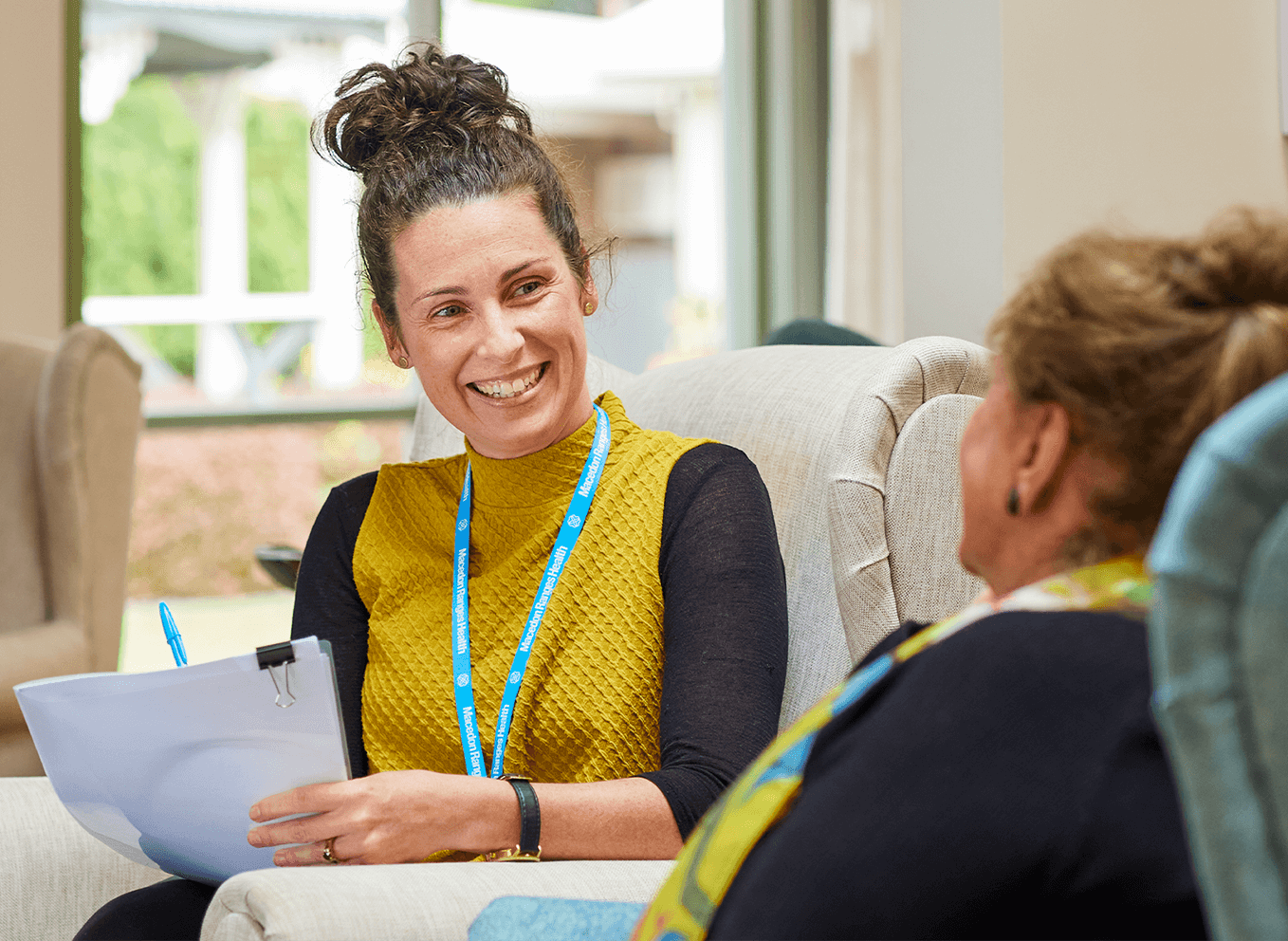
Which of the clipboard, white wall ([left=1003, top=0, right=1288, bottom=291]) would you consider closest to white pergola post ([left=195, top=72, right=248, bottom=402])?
white wall ([left=1003, top=0, right=1288, bottom=291])

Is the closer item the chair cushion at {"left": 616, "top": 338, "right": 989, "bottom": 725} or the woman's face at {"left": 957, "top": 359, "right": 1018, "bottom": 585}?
the woman's face at {"left": 957, "top": 359, "right": 1018, "bottom": 585}

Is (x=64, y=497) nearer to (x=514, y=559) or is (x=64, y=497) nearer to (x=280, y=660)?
(x=514, y=559)

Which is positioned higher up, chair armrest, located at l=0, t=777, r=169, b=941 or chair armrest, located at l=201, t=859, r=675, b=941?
chair armrest, located at l=201, t=859, r=675, b=941

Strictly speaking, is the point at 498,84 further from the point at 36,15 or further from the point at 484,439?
the point at 36,15

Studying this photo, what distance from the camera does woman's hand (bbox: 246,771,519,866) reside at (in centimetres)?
102

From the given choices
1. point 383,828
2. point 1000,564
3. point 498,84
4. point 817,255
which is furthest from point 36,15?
point 1000,564

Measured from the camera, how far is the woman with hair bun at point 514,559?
3.73 feet

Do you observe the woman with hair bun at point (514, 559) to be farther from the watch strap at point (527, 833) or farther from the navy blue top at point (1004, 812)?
the navy blue top at point (1004, 812)

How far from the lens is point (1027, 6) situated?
2.10 meters

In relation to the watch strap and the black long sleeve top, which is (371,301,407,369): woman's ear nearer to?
the black long sleeve top

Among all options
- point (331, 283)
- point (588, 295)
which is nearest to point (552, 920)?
point (588, 295)

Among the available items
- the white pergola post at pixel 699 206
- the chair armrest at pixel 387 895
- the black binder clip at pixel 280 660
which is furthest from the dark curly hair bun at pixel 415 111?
the white pergola post at pixel 699 206

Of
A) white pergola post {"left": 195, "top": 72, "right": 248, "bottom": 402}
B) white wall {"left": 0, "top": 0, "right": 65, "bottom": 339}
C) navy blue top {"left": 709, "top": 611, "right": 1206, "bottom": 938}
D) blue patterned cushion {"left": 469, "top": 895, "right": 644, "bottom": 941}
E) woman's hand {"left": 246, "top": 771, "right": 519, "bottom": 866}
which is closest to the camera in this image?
navy blue top {"left": 709, "top": 611, "right": 1206, "bottom": 938}

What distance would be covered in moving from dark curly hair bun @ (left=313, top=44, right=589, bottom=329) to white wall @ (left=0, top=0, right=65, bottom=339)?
2.57 metres
